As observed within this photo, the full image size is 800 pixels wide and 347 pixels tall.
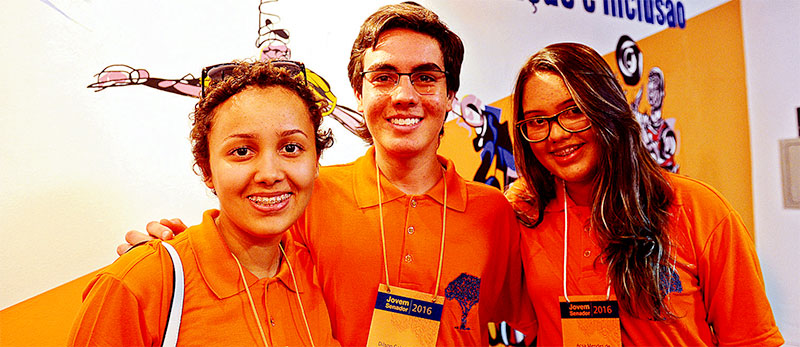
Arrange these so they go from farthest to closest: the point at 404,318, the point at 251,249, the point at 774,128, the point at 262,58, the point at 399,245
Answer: the point at 774,128 → the point at 262,58 → the point at 399,245 → the point at 404,318 → the point at 251,249

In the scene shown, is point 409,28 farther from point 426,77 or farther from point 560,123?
point 560,123

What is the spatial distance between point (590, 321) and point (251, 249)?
1169 millimetres

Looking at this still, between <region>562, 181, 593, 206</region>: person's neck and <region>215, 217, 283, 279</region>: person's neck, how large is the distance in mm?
1147

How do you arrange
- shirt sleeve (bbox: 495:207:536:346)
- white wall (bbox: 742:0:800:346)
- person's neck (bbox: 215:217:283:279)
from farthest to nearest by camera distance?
1. white wall (bbox: 742:0:800:346)
2. shirt sleeve (bbox: 495:207:536:346)
3. person's neck (bbox: 215:217:283:279)

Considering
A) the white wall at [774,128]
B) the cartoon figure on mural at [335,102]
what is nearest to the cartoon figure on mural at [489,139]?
the cartoon figure on mural at [335,102]

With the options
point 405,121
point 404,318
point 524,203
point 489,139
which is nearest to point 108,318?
point 404,318

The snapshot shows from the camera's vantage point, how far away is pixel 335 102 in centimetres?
252

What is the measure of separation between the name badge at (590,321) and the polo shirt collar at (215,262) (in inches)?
39.3

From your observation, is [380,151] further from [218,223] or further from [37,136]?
[37,136]

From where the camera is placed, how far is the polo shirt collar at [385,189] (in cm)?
189

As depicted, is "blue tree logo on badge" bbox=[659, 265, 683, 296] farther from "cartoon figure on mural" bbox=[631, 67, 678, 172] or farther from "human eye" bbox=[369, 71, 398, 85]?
"cartoon figure on mural" bbox=[631, 67, 678, 172]

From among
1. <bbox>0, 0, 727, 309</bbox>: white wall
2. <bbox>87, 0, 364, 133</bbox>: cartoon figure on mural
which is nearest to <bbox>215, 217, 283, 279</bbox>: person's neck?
<bbox>0, 0, 727, 309</bbox>: white wall

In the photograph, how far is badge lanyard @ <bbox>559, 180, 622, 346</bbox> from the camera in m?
1.78

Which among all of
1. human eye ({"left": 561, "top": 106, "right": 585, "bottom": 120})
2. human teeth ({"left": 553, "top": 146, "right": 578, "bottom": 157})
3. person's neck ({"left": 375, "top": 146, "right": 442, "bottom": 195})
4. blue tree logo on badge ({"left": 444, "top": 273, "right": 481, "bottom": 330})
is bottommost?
blue tree logo on badge ({"left": 444, "top": 273, "right": 481, "bottom": 330})
